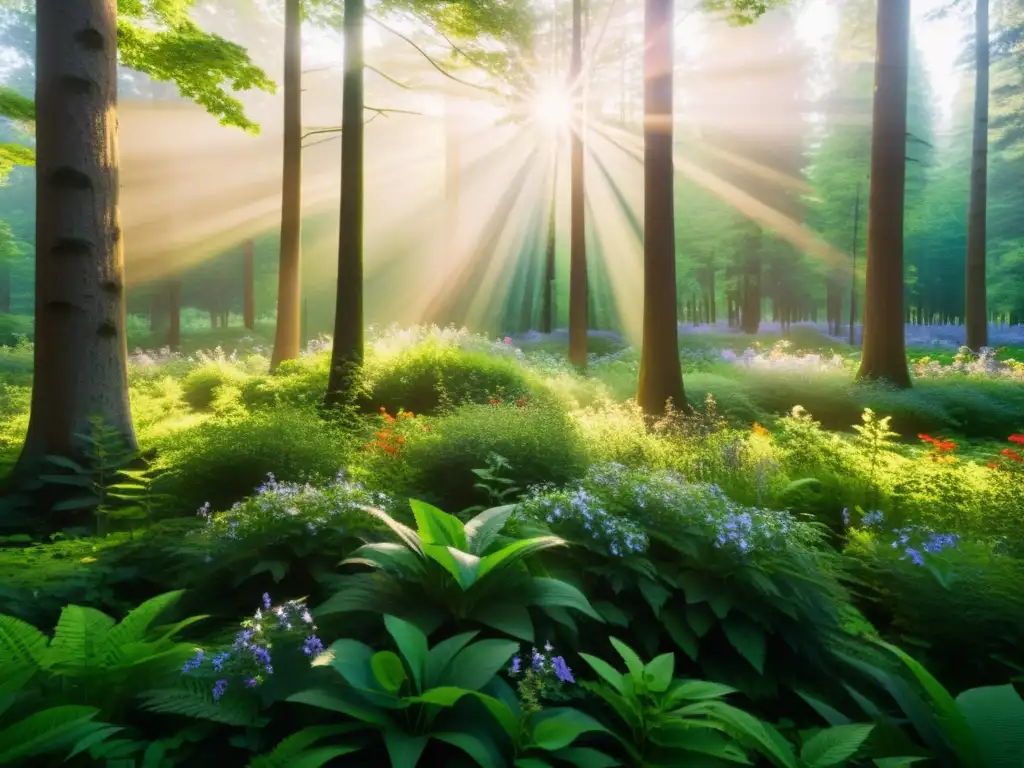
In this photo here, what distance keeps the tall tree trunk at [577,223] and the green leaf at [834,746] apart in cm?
1513

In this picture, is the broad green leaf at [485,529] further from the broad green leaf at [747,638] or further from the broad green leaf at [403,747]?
the broad green leaf at [747,638]

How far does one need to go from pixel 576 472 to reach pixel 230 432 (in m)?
3.08

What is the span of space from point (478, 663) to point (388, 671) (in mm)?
306

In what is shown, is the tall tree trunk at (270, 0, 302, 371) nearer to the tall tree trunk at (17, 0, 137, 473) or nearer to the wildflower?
the tall tree trunk at (17, 0, 137, 473)

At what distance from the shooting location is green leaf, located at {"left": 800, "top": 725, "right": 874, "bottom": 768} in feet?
6.84

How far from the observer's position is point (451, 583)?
276cm

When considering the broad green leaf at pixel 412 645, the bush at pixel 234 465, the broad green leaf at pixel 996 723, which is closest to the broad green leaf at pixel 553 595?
the broad green leaf at pixel 412 645

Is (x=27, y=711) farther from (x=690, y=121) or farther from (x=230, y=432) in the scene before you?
(x=690, y=121)

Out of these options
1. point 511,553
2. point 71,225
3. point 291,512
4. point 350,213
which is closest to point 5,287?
point 350,213

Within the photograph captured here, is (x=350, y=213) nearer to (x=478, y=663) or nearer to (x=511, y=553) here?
(x=511, y=553)

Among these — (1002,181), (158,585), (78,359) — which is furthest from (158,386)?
(1002,181)

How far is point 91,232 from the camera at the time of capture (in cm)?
580

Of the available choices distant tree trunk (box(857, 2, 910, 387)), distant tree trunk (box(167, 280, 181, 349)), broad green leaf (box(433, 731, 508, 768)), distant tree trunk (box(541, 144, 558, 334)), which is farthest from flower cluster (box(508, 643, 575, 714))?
distant tree trunk (box(167, 280, 181, 349))

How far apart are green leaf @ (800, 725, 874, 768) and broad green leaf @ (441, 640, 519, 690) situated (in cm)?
100
